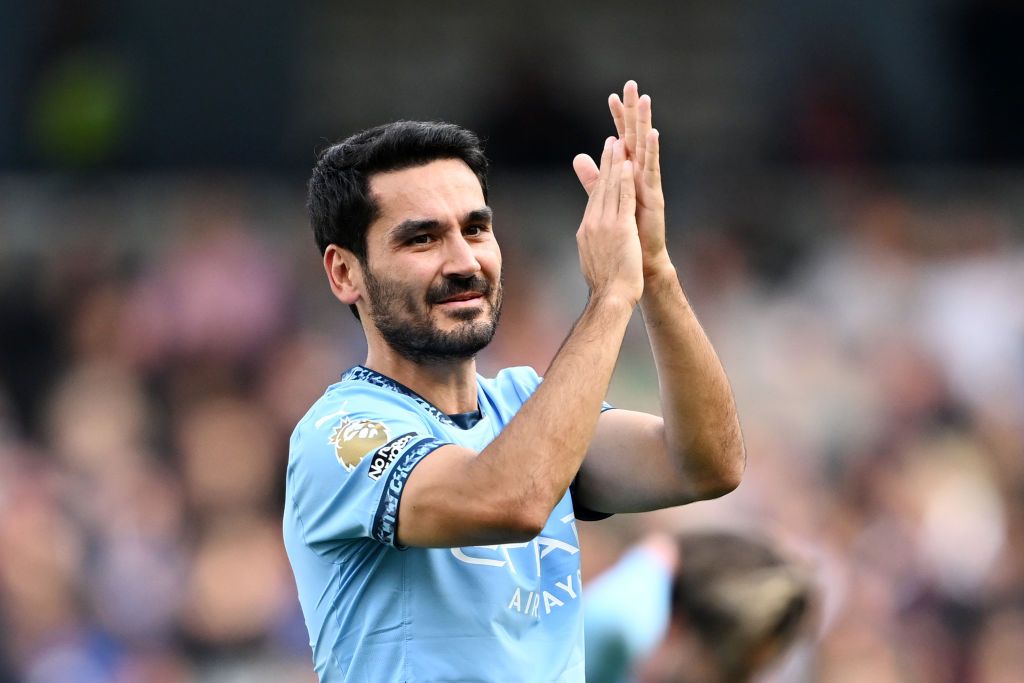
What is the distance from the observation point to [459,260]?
12.5 feet

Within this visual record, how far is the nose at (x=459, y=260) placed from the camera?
3799 millimetres

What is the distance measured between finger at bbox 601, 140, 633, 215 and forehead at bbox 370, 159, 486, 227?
0.32 metres

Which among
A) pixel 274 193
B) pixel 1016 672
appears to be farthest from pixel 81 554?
pixel 1016 672

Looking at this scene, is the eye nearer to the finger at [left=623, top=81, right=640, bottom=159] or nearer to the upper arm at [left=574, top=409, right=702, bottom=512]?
the finger at [left=623, top=81, right=640, bottom=159]

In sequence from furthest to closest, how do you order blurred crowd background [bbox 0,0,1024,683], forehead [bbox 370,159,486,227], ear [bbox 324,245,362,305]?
blurred crowd background [bbox 0,0,1024,683] → ear [bbox 324,245,362,305] → forehead [bbox 370,159,486,227]

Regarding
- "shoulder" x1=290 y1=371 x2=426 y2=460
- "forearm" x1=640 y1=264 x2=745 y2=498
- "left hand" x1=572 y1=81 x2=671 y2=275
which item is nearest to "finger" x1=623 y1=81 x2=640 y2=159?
"left hand" x1=572 y1=81 x2=671 y2=275

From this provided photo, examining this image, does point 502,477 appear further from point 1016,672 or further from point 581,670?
point 1016,672

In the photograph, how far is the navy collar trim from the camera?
3911 mm

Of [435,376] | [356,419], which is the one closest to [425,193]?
[435,376]

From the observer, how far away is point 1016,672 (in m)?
8.93

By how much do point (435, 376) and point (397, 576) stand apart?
0.52m

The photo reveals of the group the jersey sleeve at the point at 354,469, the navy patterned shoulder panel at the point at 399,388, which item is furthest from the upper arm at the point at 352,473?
the navy patterned shoulder panel at the point at 399,388

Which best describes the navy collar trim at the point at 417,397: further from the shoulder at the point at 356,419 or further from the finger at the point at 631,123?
the finger at the point at 631,123

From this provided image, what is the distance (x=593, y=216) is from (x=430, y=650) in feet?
3.36
